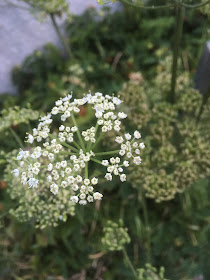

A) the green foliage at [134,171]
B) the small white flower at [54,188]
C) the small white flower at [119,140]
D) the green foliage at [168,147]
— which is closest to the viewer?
the small white flower at [54,188]

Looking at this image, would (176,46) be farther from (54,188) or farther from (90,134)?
(54,188)

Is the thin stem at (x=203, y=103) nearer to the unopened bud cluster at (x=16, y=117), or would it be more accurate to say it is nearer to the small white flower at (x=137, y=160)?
the small white flower at (x=137, y=160)

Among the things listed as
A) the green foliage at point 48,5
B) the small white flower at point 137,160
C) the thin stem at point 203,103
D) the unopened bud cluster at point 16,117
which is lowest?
the small white flower at point 137,160

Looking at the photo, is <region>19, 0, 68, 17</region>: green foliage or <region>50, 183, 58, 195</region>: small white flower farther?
Answer: <region>19, 0, 68, 17</region>: green foliage

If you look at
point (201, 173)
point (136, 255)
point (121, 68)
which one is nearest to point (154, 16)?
point (121, 68)

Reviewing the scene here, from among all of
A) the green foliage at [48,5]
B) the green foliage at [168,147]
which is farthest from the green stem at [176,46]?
the green foliage at [48,5]

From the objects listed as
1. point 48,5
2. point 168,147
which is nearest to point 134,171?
point 168,147

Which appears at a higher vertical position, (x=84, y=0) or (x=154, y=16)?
(x=84, y=0)

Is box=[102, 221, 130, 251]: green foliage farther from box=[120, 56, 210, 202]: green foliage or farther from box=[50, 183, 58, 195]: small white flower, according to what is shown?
box=[50, 183, 58, 195]: small white flower

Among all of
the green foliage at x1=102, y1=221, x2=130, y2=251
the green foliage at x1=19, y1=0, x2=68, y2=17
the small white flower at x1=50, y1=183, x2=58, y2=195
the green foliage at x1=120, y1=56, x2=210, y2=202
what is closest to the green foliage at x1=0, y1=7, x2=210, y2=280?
the green foliage at x1=120, y1=56, x2=210, y2=202

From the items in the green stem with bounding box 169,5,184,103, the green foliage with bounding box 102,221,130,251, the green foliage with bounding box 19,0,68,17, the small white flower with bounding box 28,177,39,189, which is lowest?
the green foliage with bounding box 102,221,130,251

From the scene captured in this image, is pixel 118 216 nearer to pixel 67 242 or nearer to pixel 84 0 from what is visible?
pixel 67 242
